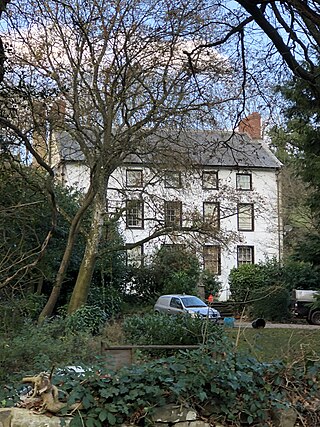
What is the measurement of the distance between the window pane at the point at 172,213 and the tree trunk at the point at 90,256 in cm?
197

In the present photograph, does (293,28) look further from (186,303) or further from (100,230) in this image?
(186,303)

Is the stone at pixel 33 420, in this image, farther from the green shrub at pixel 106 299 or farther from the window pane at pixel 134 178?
the green shrub at pixel 106 299

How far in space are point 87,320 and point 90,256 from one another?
7.67 feet

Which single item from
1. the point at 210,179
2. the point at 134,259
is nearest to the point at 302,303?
the point at 134,259

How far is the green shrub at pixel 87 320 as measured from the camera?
14039 millimetres

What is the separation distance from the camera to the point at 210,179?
18.2 metres

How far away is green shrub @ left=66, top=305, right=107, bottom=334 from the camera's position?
14.0 m

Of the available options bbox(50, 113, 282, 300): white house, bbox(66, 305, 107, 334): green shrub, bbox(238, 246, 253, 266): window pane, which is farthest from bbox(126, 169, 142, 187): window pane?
bbox(238, 246, 253, 266): window pane

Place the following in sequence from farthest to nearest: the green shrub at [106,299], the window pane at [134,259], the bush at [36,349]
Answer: the window pane at [134,259] < the green shrub at [106,299] < the bush at [36,349]

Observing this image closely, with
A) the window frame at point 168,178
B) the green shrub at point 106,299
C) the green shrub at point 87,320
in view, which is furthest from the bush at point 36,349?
the green shrub at point 106,299

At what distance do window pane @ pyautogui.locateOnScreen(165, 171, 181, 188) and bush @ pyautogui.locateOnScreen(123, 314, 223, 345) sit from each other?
186 inches

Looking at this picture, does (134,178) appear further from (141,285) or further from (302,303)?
(302,303)

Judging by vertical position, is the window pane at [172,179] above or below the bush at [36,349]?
above

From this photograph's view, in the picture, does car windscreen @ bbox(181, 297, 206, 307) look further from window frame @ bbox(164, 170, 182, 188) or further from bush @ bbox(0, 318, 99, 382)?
bush @ bbox(0, 318, 99, 382)
